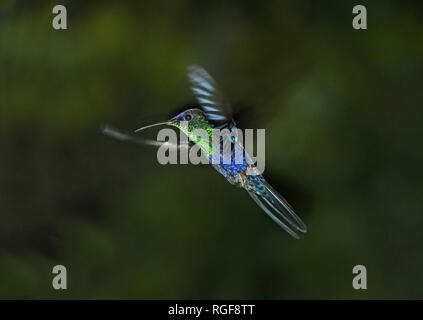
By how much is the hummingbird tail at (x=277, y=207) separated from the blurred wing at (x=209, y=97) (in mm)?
225

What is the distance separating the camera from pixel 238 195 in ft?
4.64

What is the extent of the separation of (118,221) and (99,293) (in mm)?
235

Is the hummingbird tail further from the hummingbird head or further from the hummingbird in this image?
the hummingbird head

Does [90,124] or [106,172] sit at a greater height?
[90,124]

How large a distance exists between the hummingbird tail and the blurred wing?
0.23 meters

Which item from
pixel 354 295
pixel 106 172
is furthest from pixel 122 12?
pixel 354 295

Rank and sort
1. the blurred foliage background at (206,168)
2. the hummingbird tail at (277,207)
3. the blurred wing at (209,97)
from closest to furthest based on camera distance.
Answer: the blurred wing at (209,97)
the hummingbird tail at (277,207)
the blurred foliage background at (206,168)

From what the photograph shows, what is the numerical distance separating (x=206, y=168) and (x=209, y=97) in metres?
0.36

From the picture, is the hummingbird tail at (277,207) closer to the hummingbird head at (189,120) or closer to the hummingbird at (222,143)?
the hummingbird at (222,143)

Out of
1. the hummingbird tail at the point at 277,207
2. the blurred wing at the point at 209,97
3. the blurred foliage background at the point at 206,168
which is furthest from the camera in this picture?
the blurred foliage background at the point at 206,168

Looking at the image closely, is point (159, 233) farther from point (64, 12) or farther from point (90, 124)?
point (64, 12)

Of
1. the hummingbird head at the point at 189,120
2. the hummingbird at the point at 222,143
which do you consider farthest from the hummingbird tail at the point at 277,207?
the hummingbird head at the point at 189,120

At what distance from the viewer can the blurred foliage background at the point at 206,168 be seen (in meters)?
1.42

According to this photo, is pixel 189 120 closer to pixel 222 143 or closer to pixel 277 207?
pixel 222 143
